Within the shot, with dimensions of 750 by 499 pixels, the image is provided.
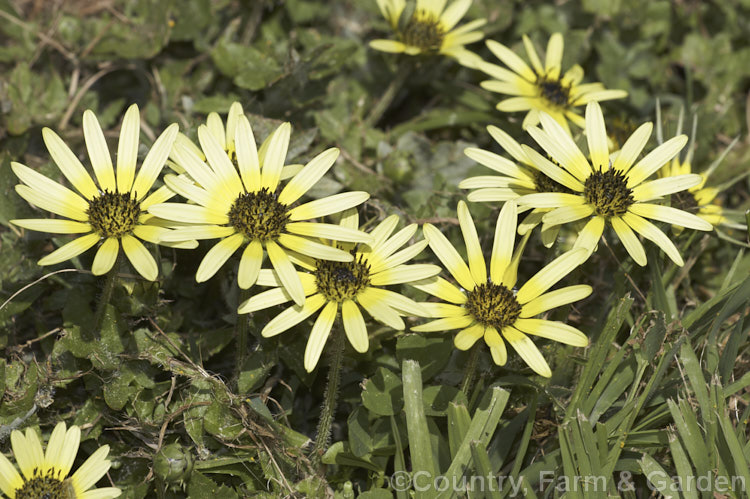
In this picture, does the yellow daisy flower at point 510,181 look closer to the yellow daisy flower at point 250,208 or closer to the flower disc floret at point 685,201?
the yellow daisy flower at point 250,208

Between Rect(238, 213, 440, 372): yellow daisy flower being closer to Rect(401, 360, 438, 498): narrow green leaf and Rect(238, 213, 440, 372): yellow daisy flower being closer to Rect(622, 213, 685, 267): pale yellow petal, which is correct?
Rect(401, 360, 438, 498): narrow green leaf

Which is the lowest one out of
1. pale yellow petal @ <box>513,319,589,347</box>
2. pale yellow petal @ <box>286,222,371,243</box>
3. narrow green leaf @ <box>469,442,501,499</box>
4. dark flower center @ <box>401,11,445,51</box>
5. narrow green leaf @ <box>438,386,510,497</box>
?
narrow green leaf @ <box>469,442,501,499</box>

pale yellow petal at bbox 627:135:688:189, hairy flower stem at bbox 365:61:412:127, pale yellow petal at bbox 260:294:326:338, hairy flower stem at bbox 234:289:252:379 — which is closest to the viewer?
pale yellow petal at bbox 260:294:326:338

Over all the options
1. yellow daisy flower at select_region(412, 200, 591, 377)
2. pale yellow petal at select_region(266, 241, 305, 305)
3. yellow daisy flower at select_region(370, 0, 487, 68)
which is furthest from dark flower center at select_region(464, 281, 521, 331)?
yellow daisy flower at select_region(370, 0, 487, 68)

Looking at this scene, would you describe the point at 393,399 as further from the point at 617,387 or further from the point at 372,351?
the point at 617,387

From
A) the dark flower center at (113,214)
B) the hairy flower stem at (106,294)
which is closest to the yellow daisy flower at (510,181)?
the dark flower center at (113,214)

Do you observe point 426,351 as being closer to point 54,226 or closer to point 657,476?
point 657,476
